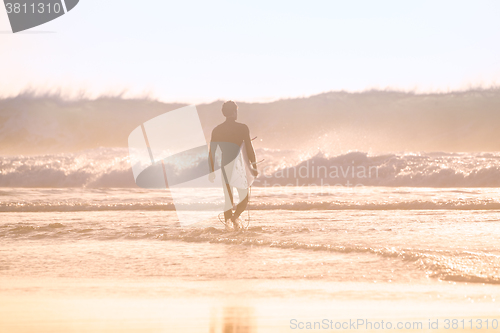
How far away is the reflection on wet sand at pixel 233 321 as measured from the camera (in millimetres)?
2488

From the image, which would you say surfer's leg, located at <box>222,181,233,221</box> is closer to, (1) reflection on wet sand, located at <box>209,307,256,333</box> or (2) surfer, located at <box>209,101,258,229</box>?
(2) surfer, located at <box>209,101,258,229</box>

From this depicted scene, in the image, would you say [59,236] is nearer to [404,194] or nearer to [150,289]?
[150,289]

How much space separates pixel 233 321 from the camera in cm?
263

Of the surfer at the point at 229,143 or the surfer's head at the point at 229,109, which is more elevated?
the surfer's head at the point at 229,109

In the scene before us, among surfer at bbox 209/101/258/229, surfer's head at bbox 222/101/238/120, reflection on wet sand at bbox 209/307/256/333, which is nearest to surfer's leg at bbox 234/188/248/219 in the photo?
surfer at bbox 209/101/258/229

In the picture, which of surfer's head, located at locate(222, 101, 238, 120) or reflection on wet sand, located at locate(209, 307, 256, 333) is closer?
reflection on wet sand, located at locate(209, 307, 256, 333)

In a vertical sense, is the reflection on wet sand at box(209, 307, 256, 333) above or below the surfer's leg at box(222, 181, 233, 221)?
below

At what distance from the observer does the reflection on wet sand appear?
2488 mm

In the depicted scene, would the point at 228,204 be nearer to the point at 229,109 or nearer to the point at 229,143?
the point at 229,143

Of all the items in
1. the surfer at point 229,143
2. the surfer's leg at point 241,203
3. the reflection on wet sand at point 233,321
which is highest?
the surfer at point 229,143

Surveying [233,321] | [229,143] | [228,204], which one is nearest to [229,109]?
[229,143]

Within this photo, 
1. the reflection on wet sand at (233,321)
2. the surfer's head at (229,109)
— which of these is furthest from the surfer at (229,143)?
the reflection on wet sand at (233,321)

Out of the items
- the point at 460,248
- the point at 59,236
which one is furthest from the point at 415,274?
the point at 59,236

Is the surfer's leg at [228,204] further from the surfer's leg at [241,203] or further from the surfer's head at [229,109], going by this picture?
the surfer's head at [229,109]
